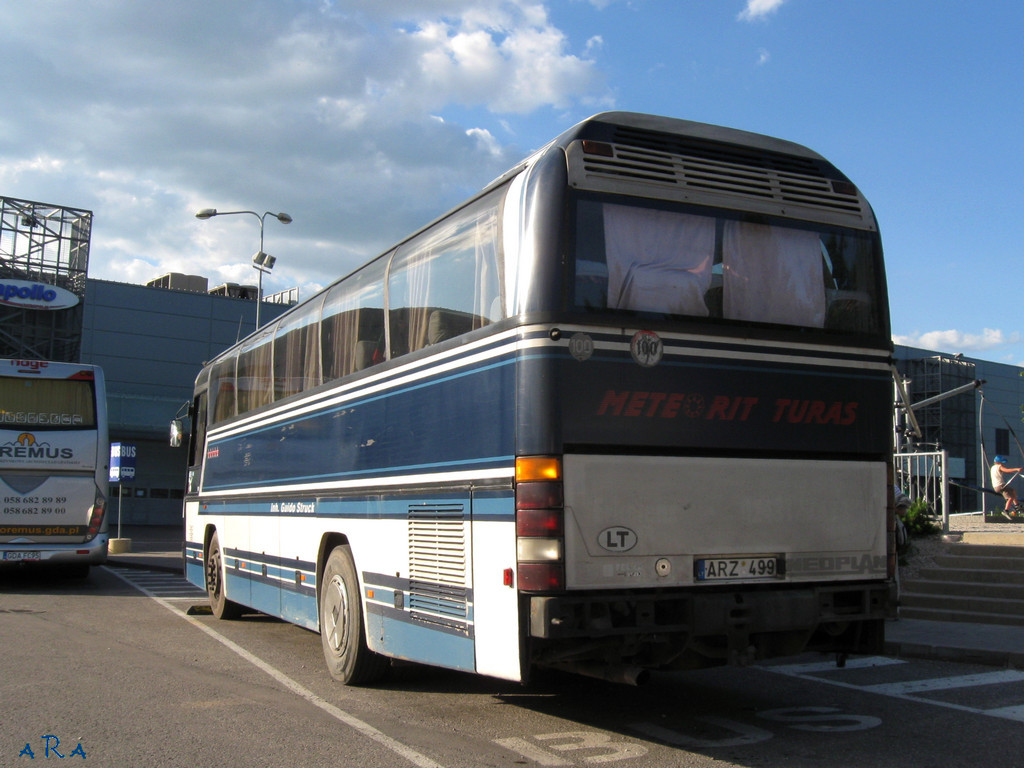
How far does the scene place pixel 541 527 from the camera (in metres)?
5.57

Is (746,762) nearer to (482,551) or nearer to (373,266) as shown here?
(482,551)

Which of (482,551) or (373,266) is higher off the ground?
(373,266)

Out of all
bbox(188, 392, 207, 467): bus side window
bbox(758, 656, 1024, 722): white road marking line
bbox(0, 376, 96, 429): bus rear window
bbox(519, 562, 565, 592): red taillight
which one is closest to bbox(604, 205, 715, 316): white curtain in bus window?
bbox(519, 562, 565, 592): red taillight

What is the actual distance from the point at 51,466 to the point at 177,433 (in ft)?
10.8

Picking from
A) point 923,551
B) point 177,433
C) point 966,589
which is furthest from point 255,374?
point 923,551

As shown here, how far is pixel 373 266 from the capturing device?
8555 mm

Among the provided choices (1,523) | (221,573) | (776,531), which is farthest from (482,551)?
(1,523)

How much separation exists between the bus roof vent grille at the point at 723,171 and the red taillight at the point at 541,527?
183cm

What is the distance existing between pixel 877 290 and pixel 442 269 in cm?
305

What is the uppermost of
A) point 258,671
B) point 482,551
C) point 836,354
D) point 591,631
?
point 836,354

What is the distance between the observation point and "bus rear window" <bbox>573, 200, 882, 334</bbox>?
5957mm

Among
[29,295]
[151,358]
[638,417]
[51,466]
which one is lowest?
[51,466]

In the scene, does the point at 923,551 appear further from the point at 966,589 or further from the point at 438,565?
the point at 438,565

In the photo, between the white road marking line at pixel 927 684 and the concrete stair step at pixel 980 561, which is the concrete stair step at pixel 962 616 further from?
the white road marking line at pixel 927 684
